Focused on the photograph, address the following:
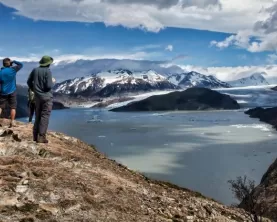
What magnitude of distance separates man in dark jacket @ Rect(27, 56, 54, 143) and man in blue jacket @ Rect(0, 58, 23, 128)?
41.7 inches

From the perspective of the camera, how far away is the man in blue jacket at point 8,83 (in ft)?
39.1

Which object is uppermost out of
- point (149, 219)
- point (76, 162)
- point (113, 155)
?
point (76, 162)

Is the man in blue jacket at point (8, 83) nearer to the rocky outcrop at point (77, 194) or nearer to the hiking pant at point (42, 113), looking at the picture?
the hiking pant at point (42, 113)

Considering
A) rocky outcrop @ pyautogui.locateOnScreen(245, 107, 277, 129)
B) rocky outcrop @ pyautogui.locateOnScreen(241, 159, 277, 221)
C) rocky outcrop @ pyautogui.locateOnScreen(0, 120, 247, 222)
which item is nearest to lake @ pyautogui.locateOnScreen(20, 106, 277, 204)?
rocky outcrop @ pyautogui.locateOnScreen(241, 159, 277, 221)

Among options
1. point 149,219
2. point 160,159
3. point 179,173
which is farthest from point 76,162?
point 160,159

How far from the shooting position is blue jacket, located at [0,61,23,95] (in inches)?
470

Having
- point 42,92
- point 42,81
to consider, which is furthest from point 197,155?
point 42,81

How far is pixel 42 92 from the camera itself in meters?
11.0

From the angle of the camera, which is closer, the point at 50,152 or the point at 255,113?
the point at 50,152

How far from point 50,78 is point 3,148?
2160mm

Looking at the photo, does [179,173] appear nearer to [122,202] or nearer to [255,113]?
[122,202]

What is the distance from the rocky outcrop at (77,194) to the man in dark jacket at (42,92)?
2.13 feet

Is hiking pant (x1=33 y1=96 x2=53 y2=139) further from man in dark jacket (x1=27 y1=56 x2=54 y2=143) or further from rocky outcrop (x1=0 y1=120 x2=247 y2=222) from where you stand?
rocky outcrop (x1=0 y1=120 x2=247 y2=222)

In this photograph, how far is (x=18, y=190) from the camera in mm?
8172
